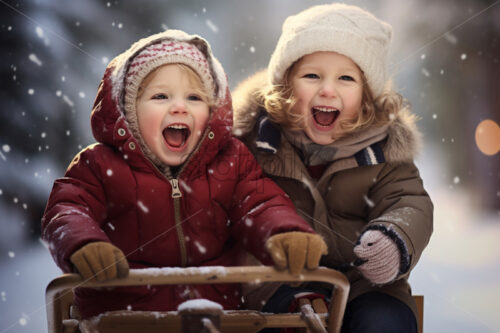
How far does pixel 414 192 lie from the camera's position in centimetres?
161

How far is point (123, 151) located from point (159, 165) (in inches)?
3.6

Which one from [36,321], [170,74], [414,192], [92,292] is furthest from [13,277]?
[414,192]

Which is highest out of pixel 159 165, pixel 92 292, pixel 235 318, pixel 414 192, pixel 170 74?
pixel 170 74

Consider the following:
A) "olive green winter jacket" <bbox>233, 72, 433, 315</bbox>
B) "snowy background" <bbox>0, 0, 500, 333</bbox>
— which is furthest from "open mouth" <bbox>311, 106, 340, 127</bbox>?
"snowy background" <bbox>0, 0, 500, 333</bbox>

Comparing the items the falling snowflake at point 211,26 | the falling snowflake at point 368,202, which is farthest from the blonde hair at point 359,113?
the falling snowflake at point 211,26

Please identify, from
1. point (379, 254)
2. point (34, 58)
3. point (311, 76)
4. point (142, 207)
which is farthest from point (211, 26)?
point (379, 254)

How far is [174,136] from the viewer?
149 centimetres

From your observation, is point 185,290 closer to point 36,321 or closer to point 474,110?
point 36,321

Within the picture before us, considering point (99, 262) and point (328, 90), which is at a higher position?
point (328, 90)

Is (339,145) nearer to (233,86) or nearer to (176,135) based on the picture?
(176,135)

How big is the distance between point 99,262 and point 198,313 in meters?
0.20

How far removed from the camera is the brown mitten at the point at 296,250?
3.87ft

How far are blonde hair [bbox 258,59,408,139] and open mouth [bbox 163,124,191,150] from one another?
295mm

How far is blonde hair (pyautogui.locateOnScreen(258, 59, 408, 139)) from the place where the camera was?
1.64 m
